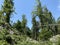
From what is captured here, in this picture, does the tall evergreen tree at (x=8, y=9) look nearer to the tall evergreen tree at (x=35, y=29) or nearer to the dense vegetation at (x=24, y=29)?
the dense vegetation at (x=24, y=29)

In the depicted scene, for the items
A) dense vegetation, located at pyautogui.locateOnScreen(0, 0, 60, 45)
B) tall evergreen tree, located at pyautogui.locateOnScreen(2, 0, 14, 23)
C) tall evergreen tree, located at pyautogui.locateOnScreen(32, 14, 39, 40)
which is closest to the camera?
dense vegetation, located at pyautogui.locateOnScreen(0, 0, 60, 45)

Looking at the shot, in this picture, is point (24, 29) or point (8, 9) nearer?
point (8, 9)

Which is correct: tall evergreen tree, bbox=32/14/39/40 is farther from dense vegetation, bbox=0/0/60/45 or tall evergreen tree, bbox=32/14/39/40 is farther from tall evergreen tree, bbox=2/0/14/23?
tall evergreen tree, bbox=2/0/14/23

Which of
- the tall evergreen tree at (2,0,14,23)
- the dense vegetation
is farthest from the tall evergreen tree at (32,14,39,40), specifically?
the tall evergreen tree at (2,0,14,23)

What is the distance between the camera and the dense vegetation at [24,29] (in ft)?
77.9

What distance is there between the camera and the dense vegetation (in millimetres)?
23733

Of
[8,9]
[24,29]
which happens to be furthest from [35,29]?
[8,9]

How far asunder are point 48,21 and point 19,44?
22.7 m

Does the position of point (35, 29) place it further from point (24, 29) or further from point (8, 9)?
point (8, 9)

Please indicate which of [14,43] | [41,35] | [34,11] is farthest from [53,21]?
[14,43]

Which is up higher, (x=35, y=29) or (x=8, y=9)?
(x=8, y=9)

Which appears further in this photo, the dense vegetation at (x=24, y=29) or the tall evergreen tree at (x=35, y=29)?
the tall evergreen tree at (x=35, y=29)

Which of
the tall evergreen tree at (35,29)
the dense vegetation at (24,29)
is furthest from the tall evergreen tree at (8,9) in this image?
the tall evergreen tree at (35,29)

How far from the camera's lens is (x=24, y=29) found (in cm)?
A: 4675
